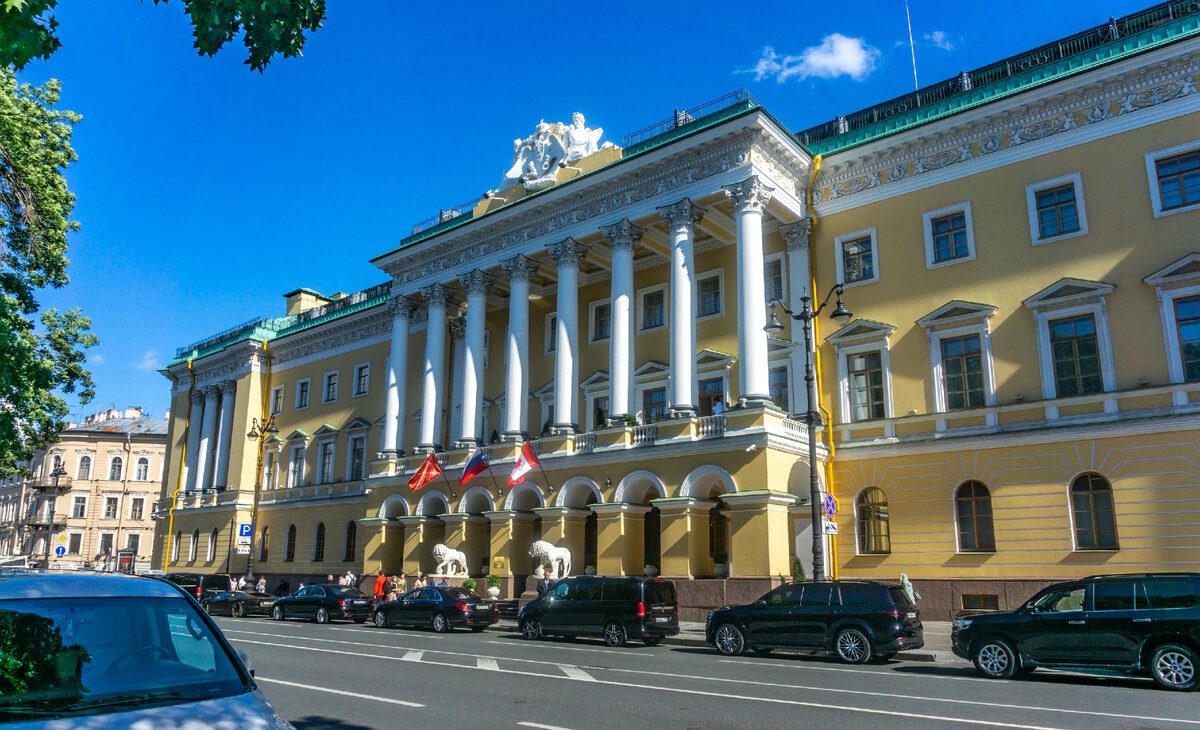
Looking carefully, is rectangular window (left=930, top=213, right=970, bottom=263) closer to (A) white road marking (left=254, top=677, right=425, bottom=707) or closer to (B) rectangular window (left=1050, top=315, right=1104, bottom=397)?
(B) rectangular window (left=1050, top=315, right=1104, bottom=397)

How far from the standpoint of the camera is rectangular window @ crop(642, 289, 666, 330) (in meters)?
33.1

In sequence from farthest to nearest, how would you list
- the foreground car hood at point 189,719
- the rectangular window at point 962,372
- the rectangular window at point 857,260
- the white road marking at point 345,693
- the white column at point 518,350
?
the white column at point 518,350
the rectangular window at point 857,260
the rectangular window at point 962,372
the white road marking at point 345,693
the foreground car hood at point 189,719

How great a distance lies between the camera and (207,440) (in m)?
53.2

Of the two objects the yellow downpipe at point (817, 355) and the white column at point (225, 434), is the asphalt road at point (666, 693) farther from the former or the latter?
the white column at point (225, 434)

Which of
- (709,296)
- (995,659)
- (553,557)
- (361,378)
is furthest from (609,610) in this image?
(361,378)

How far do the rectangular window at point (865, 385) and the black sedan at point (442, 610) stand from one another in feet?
43.0

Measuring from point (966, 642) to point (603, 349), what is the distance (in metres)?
21.3

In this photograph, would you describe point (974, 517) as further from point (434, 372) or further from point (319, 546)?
point (319, 546)

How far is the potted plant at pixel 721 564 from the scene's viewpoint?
27.1 meters

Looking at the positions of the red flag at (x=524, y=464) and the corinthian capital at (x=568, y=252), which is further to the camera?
the corinthian capital at (x=568, y=252)

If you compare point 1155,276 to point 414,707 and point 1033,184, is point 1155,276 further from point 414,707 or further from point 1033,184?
point 414,707

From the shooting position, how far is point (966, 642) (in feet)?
48.6

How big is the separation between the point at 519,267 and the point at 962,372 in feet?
55.9

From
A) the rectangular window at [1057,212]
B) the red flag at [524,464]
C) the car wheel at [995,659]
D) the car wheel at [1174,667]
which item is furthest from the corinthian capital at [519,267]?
the car wheel at [1174,667]
